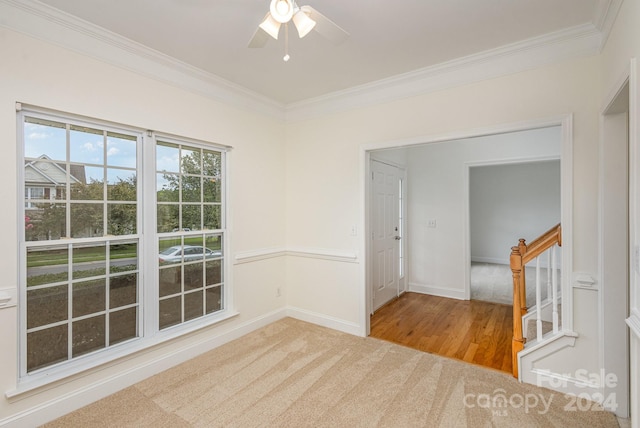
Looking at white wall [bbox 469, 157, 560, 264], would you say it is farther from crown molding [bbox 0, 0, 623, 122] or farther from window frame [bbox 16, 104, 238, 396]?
window frame [bbox 16, 104, 238, 396]

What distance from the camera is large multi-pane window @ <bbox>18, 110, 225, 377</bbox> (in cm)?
201

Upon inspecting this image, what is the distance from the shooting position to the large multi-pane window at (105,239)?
2012mm

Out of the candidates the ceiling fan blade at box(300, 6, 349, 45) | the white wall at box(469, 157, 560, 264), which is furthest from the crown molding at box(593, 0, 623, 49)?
the white wall at box(469, 157, 560, 264)

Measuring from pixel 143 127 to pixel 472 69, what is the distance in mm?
2872

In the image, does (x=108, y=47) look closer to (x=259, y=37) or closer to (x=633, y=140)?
(x=259, y=37)

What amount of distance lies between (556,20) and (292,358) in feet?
11.1

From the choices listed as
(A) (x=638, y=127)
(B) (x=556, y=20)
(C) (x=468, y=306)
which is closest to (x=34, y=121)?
(A) (x=638, y=127)

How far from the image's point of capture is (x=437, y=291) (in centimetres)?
468

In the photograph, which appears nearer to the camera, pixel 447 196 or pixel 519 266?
pixel 519 266

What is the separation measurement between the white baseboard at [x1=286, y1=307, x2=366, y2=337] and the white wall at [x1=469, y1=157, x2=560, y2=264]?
14.8 feet

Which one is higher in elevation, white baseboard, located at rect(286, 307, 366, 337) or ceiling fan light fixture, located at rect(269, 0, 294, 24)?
ceiling fan light fixture, located at rect(269, 0, 294, 24)

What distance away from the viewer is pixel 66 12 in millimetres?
1966

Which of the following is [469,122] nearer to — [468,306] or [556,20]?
[556,20]

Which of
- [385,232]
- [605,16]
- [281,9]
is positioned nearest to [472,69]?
[605,16]
